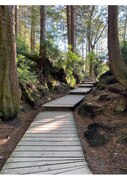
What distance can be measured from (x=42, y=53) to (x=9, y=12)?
5238mm

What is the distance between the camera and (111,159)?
3.56m

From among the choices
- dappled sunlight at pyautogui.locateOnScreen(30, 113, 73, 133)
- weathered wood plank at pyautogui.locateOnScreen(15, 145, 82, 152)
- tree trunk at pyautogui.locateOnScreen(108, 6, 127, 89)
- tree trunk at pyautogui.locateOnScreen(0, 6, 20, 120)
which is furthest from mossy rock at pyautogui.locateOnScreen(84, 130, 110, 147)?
tree trunk at pyautogui.locateOnScreen(0, 6, 20, 120)

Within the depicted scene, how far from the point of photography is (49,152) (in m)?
3.59

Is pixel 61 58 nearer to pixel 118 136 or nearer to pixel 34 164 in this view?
pixel 118 136

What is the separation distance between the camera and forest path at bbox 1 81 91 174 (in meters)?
3.00

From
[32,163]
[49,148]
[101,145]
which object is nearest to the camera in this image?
[32,163]

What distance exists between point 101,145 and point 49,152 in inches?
42.0

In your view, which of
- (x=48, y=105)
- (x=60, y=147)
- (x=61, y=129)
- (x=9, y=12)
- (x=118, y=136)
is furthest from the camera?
(x=48, y=105)

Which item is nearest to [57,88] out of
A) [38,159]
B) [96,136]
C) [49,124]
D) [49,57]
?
[49,57]

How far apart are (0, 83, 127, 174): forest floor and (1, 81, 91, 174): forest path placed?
0.69 feet

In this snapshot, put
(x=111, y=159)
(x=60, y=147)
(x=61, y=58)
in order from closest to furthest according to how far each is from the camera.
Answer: (x=111, y=159)
(x=60, y=147)
(x=61, y=58)

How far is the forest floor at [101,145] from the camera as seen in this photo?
3363 mm

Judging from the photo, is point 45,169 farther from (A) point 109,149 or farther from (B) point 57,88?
(B) point 57,88

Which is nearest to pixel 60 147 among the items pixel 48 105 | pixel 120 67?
pixel 120 67
